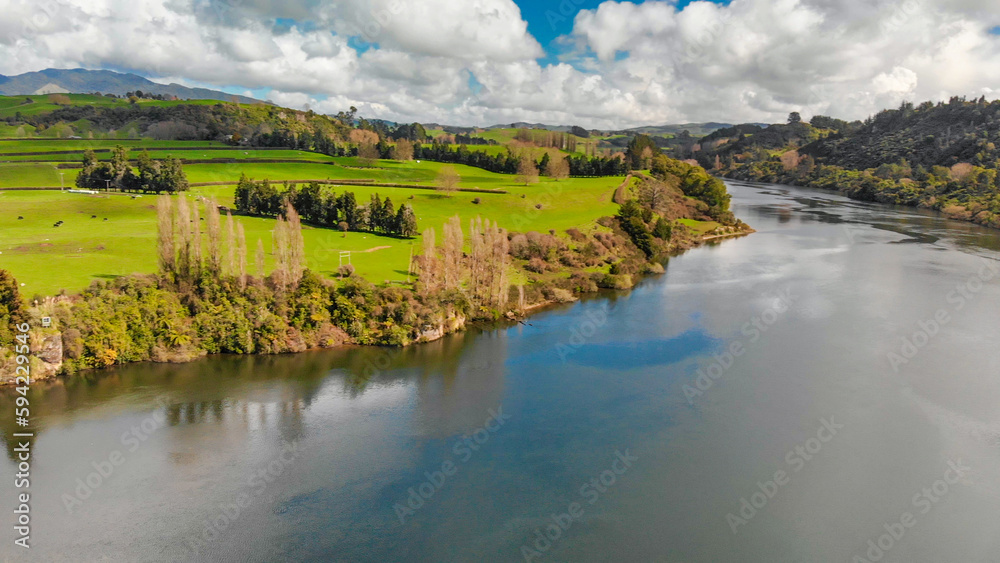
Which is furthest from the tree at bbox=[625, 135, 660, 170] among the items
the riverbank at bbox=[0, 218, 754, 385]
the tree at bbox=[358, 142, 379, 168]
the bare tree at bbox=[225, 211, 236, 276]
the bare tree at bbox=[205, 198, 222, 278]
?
the bare tree at bbox=[205, 198, 222, 278]

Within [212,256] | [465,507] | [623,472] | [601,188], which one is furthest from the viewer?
[601,188]

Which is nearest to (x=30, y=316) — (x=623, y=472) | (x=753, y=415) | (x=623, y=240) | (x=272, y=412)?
(x=272, y=412)

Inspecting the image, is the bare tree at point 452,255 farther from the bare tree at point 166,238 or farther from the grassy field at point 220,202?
the bare tree at point 166,238

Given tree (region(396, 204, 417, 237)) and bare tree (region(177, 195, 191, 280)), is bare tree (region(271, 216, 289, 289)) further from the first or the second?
tree (region(396, 204, 417, 237))

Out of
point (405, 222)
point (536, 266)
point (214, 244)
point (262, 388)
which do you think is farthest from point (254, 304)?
point (536, 266)

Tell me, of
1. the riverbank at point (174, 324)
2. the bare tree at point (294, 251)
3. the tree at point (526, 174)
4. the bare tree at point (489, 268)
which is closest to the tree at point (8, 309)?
the riverbank at point (174, 324)

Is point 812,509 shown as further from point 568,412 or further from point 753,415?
point 568,412
